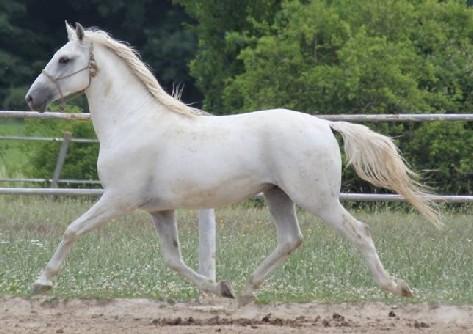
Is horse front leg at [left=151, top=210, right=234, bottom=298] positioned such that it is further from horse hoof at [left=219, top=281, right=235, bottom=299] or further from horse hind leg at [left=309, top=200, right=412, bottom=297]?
horse hind leg at [left=309, top=200, right=412, bottom=297]

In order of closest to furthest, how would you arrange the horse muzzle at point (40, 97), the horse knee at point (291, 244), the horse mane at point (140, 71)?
the horse knee at point (291, 244) < the horse mane at point (140, 71) < the horse muzzle at point (40, 97)

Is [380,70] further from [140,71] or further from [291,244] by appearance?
[291,244]

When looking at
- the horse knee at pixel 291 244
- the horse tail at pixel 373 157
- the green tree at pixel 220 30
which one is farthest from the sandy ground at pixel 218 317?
A: the green tree at pixel 220 30

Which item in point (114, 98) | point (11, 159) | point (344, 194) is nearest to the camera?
point (114, 98)

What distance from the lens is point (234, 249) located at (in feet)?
39.3

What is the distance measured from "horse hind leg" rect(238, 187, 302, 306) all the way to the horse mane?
0.79 meters

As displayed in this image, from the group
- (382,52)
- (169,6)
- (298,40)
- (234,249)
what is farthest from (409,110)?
(169,6)

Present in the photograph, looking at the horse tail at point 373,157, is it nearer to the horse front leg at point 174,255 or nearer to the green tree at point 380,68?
the horse front leg at point 174,255

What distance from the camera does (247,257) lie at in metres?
11.6

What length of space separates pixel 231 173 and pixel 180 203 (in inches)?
15.6

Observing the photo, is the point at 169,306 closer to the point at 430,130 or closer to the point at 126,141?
the point at 126,141

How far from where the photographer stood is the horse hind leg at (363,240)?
Result: 8797mm

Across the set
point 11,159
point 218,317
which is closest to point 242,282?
point 218,317

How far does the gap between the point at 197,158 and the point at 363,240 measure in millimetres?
1169
